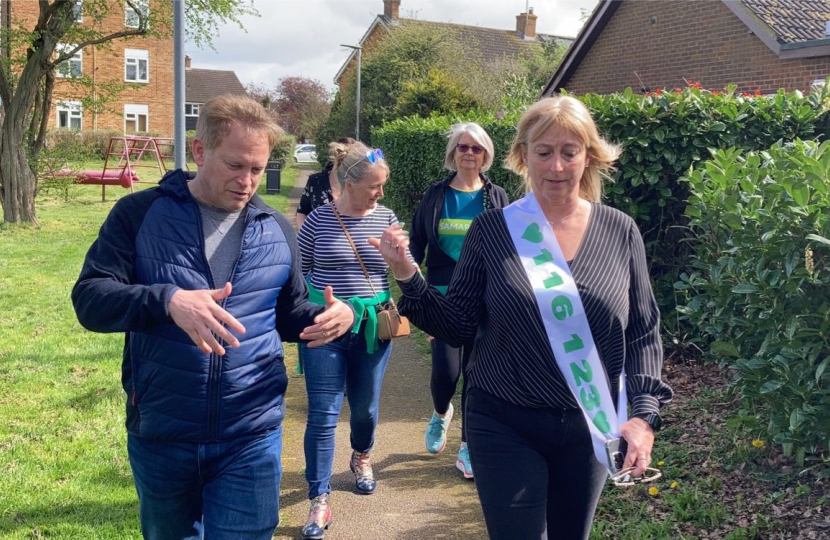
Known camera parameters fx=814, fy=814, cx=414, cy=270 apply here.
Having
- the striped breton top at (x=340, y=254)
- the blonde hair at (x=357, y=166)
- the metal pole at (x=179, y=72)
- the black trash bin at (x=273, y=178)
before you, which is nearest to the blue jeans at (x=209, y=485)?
the striped breton top at (x=340, y=254)

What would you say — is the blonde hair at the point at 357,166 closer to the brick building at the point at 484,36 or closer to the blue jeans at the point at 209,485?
the blue jeans at the point at 209,485

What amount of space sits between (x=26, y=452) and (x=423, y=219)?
289 cm

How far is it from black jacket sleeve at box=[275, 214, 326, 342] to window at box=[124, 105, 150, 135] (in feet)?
173

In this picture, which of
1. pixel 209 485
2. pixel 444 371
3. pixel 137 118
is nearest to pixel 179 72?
pixel 444 371

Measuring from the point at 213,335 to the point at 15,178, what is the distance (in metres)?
15.2

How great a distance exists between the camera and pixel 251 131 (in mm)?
2682

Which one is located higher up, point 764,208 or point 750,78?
point 750,78

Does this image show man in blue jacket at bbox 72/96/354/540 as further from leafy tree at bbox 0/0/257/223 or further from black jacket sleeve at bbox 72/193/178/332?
leafy tree at bbox 0/0/257/223

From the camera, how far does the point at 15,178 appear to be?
15.7 metres

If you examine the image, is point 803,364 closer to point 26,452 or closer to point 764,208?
point 764,208

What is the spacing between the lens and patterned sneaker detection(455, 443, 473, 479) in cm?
500

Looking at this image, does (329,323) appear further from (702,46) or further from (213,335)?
(702,46)

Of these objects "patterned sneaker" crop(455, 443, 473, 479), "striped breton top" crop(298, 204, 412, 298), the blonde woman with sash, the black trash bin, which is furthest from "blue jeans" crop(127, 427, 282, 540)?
the black trash bin

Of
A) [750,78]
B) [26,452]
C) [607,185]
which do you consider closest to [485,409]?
[26,452]
